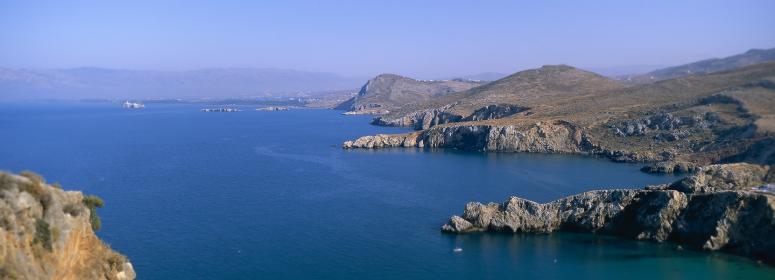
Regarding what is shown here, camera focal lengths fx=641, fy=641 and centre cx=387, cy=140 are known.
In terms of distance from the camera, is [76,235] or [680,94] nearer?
[76,235]

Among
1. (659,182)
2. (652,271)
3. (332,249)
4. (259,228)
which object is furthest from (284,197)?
(659,182)

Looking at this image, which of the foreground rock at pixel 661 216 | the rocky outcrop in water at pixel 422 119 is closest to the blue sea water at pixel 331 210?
the foreground rock at pixel 661 216

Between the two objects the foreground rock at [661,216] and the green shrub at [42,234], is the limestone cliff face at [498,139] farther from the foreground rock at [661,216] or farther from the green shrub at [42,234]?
the green shrub at [42,234]

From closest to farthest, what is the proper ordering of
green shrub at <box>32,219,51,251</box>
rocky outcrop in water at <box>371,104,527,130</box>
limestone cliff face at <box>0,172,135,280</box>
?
limestone cliff face at <box>0,172,135,280</box> → green shrub at <box>32,219,51,251</box> → rocky outcrop in water at <box>371,104,527,130</box>

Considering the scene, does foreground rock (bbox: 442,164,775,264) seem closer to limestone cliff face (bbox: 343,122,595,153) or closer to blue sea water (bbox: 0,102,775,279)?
blue sea water (bbox: 0,102,775,279)

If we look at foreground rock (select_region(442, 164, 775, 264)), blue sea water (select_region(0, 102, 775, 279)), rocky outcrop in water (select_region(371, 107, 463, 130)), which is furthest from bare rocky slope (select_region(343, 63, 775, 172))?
foreground rock (select_region(442, 164, 775, 264))

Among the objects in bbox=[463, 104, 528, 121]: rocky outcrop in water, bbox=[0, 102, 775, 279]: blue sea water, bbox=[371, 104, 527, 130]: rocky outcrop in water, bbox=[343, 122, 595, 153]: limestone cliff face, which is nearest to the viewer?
bbox=[0, 102, 775, 279]: blue sea water

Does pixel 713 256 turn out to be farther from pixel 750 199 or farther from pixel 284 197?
pixel 284 197
